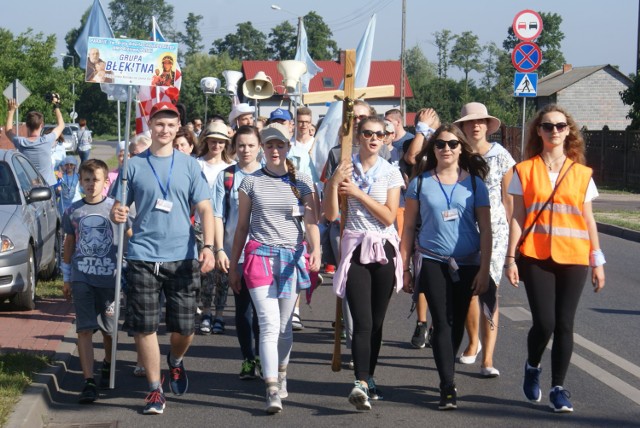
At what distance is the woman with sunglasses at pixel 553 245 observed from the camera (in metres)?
6.30

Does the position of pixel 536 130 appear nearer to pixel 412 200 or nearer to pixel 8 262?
pixel 412 200

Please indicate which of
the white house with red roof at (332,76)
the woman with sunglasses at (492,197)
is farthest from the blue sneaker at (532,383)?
the white house with red roof at (332,76)

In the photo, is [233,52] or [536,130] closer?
[536,130]

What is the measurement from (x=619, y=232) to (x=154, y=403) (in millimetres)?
13824

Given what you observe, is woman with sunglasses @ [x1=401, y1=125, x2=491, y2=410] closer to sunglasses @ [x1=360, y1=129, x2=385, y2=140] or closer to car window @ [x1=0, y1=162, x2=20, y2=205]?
sunglasses @ [x1=360, y1=129, x2=385, y2=140]

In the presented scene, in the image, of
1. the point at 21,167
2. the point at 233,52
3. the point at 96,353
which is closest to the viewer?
the point at 96,353

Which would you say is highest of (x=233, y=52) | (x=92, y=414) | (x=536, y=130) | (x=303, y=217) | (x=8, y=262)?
(x=233, y=52)

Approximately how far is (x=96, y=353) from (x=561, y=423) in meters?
4.09

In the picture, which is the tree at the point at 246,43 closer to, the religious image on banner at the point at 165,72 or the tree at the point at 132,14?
the tree at the point at 132,14

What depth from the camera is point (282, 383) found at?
677 centimetres

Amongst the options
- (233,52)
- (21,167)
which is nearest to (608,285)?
(21,167)

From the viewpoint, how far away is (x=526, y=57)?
18.7m

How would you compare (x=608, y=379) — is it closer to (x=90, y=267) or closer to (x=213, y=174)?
(x=90, y=267)

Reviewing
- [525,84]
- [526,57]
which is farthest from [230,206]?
[526,57]
